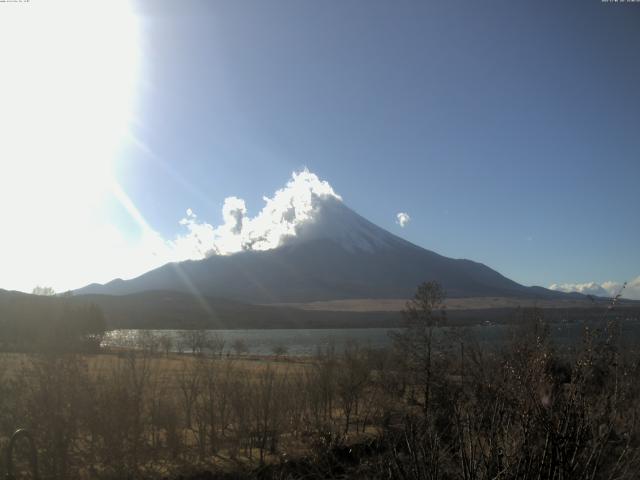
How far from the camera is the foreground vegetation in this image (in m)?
3.63

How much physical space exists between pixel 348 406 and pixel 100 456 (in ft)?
31.1

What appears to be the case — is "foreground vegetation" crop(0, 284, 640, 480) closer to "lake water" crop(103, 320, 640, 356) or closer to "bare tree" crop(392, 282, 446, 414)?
"bare tree" crop(392, 282, 446, 414)

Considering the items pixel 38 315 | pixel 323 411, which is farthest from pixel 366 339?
pixel 323 411

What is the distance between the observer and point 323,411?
64.2 ft

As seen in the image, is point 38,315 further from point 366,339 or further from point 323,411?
point 323,411

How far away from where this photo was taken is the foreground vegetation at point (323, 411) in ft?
11.9

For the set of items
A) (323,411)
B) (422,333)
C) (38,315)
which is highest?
(422,333)

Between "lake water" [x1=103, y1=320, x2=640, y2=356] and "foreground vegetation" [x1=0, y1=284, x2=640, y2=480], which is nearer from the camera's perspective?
"foreground vegetation" [x1=0, y1=284, x2=640, y2=480]

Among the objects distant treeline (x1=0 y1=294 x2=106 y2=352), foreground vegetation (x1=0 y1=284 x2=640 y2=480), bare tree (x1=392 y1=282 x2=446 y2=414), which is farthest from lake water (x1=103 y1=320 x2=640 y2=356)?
distant treeline (x1=0 y1=294 x2=106 y2=352)

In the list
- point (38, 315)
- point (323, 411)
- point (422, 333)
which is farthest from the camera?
point (38, 315)

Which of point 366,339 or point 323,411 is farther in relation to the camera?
point 366,339

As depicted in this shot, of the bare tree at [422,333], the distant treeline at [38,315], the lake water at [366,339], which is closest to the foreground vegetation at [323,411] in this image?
the bare tree at [422,333]

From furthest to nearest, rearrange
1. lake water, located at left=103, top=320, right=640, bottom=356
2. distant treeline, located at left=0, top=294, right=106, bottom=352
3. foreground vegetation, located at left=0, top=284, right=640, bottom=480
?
distant treeline, located at left=0, top=294, right=106, bottom=352, lake water, located at left=103, top=320, right=640, bottom=356, foreground vegetation, located at left=0, top=284, right=640, bottom=480

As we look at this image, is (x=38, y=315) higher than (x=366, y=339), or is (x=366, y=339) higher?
(x=38, y=315)
